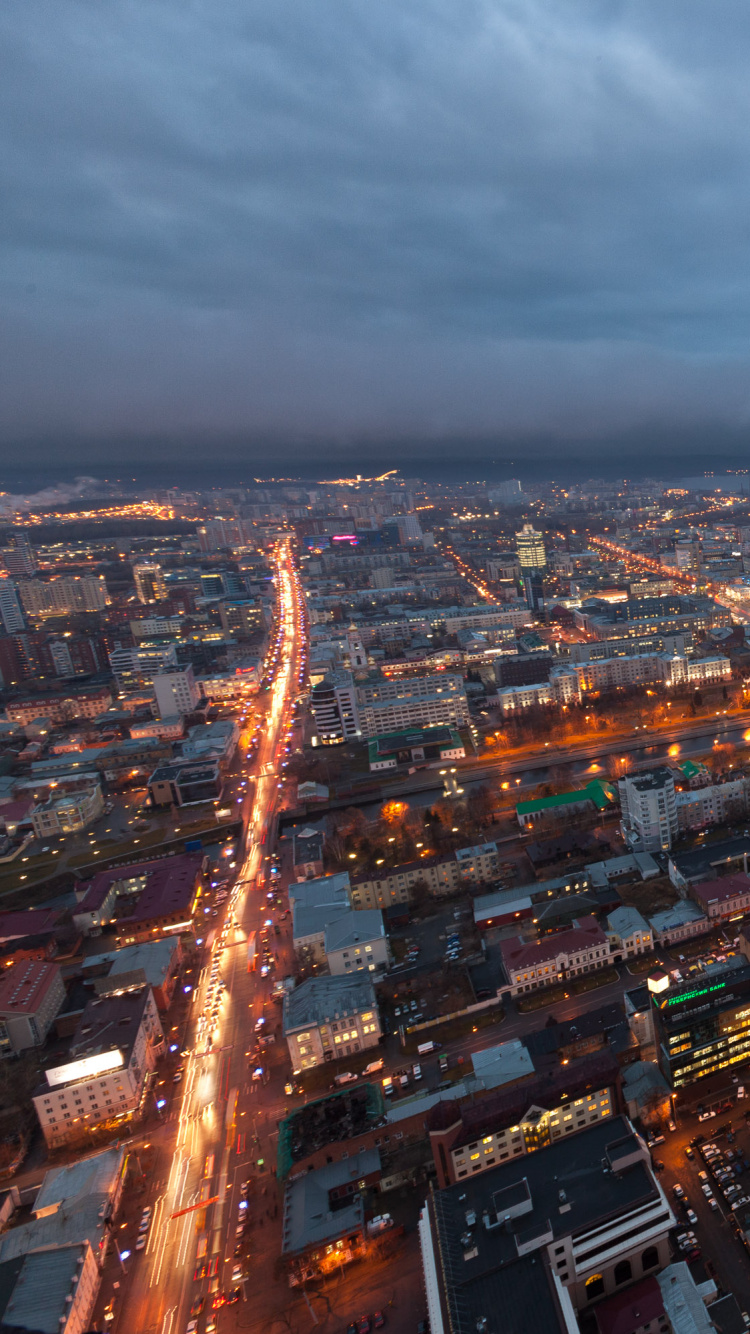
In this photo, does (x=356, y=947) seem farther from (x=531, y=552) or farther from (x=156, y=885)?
(x=531, y=552)

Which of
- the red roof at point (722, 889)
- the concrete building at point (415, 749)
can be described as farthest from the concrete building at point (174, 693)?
the red roof at point (722, 889)

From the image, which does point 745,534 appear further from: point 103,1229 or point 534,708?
point 103,1229

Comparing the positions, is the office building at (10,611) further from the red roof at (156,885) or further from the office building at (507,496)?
the office building at (507,496)

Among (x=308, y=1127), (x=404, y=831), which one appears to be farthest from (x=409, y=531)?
(x=308, y=1127)

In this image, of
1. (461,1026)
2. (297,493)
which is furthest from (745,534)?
(297,493)

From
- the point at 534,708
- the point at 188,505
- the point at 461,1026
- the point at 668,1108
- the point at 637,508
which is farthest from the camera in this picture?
the point at 188,505

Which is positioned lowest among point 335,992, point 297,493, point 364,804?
point 364,804

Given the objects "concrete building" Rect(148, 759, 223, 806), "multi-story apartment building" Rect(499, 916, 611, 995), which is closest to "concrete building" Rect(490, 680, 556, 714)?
"concrete building" Rect(148, 759, 223, 806)
